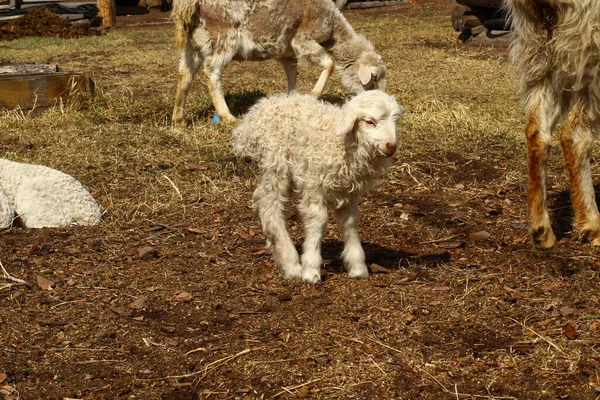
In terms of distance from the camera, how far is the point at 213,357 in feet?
14.2

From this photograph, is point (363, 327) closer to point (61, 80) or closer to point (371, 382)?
point (371, 382)

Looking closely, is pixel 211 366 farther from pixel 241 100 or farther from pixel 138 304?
pixel 241 100

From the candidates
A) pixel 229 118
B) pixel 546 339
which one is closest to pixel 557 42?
pixel 546 339

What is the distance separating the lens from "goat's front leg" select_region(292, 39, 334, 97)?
10.4 metres

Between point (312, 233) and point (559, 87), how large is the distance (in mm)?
1893

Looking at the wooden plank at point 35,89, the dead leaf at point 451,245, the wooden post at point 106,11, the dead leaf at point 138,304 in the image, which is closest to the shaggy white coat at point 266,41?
the wooden plank at point 35,89

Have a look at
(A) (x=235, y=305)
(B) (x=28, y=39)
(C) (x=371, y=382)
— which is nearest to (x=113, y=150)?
(A) (x=235, y=305)

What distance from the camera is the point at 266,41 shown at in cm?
1013

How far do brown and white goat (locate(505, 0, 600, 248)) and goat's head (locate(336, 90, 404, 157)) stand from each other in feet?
4.36

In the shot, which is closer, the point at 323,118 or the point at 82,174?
the point at 323,118

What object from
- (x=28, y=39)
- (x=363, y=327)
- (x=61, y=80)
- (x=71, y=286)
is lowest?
(x=28, y=39)

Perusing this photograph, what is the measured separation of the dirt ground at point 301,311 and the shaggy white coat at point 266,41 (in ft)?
11.7

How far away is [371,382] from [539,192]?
2324 mm

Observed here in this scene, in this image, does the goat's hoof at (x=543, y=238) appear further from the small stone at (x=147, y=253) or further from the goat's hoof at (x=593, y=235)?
the small stone at (x=147, y=253)
